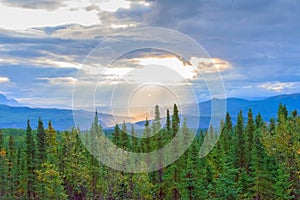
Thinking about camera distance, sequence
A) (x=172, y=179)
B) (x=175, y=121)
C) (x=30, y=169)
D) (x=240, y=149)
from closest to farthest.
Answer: (x=172, y=179), (x=30, y=169), (x=240, y=149), (x=175, y=121)

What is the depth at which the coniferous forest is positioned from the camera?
207 ft

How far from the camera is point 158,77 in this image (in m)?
45.3

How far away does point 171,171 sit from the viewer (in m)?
80.4

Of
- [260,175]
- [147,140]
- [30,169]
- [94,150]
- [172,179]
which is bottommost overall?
[172,179]

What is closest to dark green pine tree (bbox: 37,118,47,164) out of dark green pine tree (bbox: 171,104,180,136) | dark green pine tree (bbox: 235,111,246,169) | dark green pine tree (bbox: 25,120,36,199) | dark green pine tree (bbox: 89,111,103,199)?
dark green pine tree (bbox: 25,120,36,199)

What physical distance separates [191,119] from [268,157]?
523 inches

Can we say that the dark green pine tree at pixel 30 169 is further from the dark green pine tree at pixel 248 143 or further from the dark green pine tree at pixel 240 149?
the dark green pine tree at pixel 248 143

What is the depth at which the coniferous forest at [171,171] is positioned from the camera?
63.0 meters

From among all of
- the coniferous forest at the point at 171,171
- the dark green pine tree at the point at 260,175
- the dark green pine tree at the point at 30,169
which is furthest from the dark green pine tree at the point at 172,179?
the dark green pine tree at the point at 30,169

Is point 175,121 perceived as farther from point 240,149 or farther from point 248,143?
point 248,143

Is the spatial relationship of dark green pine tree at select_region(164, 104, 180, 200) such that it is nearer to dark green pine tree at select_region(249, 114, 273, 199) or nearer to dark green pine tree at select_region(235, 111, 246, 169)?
dark green pine tree at select_region(235, 111, 246, 169)

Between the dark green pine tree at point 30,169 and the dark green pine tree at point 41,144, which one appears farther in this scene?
the dark green pine tree at point 41,144

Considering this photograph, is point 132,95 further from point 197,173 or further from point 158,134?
point 158,134

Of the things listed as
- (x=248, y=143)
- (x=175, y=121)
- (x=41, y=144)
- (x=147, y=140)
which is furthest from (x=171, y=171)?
(x=41, y=144)
